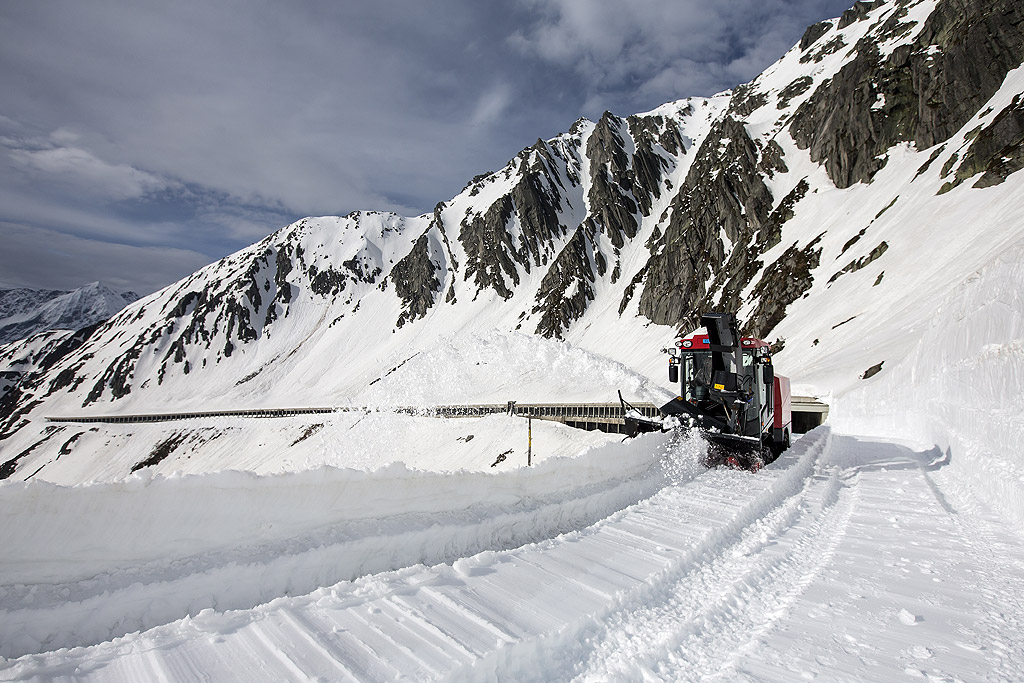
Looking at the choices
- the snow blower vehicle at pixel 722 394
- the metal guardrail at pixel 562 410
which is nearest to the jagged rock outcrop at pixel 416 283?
the metal guardrail at pixel 562 410

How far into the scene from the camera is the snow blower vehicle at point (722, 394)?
1092 centimetres

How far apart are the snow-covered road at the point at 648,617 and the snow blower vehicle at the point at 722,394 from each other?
4.49m

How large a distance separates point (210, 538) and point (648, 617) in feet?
13.8

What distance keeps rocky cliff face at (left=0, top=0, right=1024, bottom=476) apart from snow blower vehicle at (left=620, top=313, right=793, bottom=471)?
37616mm

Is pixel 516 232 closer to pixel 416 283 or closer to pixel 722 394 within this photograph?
pixel 416 283

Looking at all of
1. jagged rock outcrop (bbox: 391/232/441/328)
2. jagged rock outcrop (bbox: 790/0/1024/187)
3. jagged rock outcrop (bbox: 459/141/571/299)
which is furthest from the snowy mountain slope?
jagged rock outcrop (bbox: 391/232/441/328)

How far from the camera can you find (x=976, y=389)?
10875 millimetres

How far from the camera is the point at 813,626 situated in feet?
12.9

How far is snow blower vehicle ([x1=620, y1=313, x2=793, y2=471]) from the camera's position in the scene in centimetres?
1092

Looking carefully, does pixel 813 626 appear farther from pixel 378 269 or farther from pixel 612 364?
pixel 378 269

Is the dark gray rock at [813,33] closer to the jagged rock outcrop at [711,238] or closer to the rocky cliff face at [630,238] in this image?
the rocky cliff face at [630,238]

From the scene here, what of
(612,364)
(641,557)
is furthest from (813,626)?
(612,364)

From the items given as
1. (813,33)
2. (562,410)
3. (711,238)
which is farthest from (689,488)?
(813,33)

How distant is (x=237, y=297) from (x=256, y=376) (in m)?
35.2
